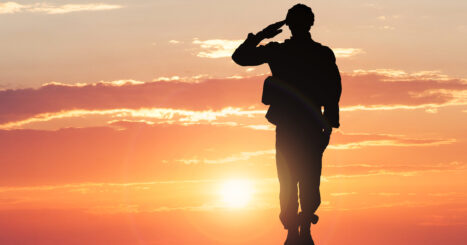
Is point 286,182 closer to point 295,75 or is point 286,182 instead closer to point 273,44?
point 295,75

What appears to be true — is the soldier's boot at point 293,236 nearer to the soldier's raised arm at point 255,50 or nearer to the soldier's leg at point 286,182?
the soldier's leg at point 286,182

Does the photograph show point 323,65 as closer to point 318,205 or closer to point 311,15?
point 311,15

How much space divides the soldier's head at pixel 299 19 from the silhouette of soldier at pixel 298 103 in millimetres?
21

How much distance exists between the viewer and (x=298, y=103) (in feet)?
66.4

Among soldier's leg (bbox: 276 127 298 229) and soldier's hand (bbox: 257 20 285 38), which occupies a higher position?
soldier's hand (bbox: 257 20 285 38)

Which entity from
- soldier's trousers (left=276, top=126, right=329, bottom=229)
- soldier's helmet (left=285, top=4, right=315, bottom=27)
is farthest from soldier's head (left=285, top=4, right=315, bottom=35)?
soldier's trousers (left=276, top=126, right=329, bottom=229)

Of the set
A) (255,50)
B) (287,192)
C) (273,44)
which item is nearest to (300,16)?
(273,44)

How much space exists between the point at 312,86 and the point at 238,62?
1676 mm

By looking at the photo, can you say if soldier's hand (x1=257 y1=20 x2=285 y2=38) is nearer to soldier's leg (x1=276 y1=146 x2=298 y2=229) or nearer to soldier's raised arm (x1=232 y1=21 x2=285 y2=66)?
soldier's raised arm (x1=232 y1=21 x2=285 y2=66)

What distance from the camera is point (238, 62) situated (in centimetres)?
2031

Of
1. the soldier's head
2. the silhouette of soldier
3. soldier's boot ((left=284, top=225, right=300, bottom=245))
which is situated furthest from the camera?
soldier's boot ((left=284, top=225, right=300, bottom=245))

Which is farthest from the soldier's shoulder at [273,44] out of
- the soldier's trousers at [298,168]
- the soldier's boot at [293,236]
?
the soldier's boot at [293,236]

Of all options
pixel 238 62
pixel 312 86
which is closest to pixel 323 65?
pixel 312 86

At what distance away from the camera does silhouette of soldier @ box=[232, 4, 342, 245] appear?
66.3 ft
